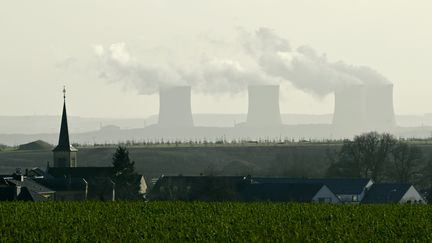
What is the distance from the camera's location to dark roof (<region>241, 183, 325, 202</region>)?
13188cm

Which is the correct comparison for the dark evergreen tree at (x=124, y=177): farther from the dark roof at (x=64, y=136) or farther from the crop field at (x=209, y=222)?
the crop field at (x=209, y=222)

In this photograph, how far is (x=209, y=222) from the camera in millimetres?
59125

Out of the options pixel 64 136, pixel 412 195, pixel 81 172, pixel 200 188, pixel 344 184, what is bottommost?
pixel 412 195

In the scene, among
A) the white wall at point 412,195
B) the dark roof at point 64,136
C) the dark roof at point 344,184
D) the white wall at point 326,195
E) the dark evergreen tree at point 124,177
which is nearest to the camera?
the white wall at point 412,195

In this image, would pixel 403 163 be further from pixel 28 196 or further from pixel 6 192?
pixel 6 192

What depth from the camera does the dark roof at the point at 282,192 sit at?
5192 inches

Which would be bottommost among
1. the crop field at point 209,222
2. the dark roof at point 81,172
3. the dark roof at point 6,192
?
the crop field at point 209,222

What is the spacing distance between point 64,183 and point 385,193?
119 feet

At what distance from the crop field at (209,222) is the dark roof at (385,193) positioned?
6312 centimetres

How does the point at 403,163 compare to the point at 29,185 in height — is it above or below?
above

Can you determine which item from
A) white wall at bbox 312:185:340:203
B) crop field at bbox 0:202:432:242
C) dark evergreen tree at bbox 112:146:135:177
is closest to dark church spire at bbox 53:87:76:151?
dark evergreen tree at bbox 112:146:135:177

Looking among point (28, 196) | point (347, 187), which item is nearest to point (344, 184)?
point (347, 187)

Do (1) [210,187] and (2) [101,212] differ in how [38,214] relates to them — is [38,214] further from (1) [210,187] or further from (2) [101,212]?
(1) [210,187]

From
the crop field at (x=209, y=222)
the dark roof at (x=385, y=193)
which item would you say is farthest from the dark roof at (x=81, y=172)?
the crop field at (x=209, y=222)
